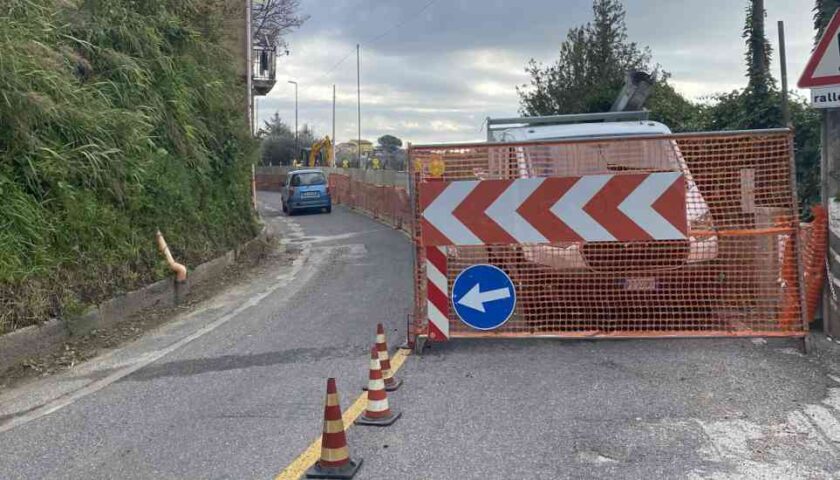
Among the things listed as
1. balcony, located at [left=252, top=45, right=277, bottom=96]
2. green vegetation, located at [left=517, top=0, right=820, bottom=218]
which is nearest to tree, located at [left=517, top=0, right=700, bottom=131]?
green vegetation, located at [left=517, top=0, right=820, bottom=218]

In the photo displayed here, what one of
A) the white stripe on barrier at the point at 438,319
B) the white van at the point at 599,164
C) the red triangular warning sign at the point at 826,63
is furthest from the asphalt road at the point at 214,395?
the red triangular warning sign at the point at 826,63

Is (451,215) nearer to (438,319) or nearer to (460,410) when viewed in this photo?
(438,319)

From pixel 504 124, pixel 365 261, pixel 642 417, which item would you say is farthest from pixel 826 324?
pixel 365 261

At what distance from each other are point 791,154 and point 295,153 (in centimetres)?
7215

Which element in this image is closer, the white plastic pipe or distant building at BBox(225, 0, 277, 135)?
the white plastic pipe

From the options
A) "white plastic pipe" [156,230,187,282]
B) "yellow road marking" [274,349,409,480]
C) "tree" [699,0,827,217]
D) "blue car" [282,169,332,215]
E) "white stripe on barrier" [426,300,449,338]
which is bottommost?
"yellow road marking" [274,349,409,480]

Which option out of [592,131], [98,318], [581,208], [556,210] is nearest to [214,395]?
[98,318]

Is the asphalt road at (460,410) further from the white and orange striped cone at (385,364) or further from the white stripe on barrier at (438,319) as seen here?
the white stripe on barrier at (438,319)

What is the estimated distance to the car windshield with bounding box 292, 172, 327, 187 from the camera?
92.1 ft

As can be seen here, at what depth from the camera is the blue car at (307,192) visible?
27.6m

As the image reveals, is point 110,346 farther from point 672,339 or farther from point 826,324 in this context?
→ point 826,324

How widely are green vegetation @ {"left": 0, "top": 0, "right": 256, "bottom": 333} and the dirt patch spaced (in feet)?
1.22

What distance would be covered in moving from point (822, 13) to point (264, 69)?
61.2ft

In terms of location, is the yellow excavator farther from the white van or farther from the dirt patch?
the white van
